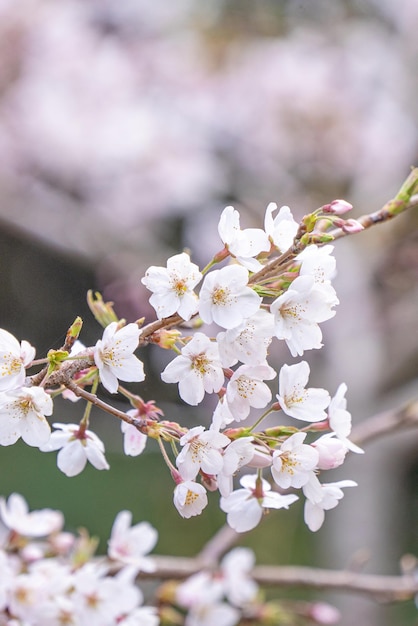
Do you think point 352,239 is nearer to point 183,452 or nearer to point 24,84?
point 24,84

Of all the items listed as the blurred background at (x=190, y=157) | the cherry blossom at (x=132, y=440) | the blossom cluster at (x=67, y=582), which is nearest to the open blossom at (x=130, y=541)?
the blossom cluster at (x=67, y=582)

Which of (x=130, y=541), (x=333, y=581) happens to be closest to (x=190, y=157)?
(x=333, y=581)

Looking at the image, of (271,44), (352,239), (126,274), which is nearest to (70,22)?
(271,44)

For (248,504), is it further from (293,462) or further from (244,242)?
(244,242)

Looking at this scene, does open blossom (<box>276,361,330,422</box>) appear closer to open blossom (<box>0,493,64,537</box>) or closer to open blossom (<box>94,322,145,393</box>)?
open blossom (<box>94,322,145,393</box>)

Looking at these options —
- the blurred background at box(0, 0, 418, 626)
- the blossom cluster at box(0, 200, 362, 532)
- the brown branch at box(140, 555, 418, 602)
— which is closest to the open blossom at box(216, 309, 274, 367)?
the blossom cluster at box(0, 200, 362, 532)

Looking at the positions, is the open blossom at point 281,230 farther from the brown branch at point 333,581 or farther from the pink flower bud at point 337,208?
the brown branch at point 333,581
